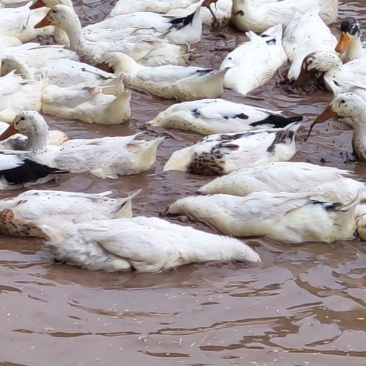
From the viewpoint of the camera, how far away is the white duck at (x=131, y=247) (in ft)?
18.4

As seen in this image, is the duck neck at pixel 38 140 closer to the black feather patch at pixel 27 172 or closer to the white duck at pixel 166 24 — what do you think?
the black feather patch at pixel 27 172

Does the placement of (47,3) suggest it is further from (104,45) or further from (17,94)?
(17,94)

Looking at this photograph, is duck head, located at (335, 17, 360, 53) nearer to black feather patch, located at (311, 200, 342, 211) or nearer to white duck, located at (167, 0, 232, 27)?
white duck, located at (167, 0, 232, 27)

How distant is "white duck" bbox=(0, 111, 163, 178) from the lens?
7137 mm

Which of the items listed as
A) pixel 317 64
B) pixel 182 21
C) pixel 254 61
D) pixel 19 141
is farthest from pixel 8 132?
pixel 182 21

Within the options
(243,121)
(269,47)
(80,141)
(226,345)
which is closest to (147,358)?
(226,345)

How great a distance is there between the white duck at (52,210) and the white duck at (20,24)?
4305mm

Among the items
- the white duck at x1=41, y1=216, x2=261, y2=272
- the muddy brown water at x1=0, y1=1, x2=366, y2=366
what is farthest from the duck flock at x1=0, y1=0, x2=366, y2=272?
the muddy brown water at x1=0, y1=1, x2=366, y2=366

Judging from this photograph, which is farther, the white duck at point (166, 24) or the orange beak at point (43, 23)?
the white duck at point (166, 24)

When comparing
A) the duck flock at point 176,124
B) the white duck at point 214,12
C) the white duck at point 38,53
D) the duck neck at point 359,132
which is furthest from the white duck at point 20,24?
the duck neck at point 359,132

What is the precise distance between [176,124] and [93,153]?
3.83 ft

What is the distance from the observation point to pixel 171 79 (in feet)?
28.6

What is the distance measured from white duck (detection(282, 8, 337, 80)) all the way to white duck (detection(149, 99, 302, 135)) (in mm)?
1445

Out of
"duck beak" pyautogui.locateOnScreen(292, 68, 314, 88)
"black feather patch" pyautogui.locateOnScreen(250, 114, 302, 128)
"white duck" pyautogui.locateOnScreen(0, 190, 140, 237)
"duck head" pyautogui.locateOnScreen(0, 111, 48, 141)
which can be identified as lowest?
"duck beak" pyautogui.locateOnScreen(292, 68, 314, 88)
